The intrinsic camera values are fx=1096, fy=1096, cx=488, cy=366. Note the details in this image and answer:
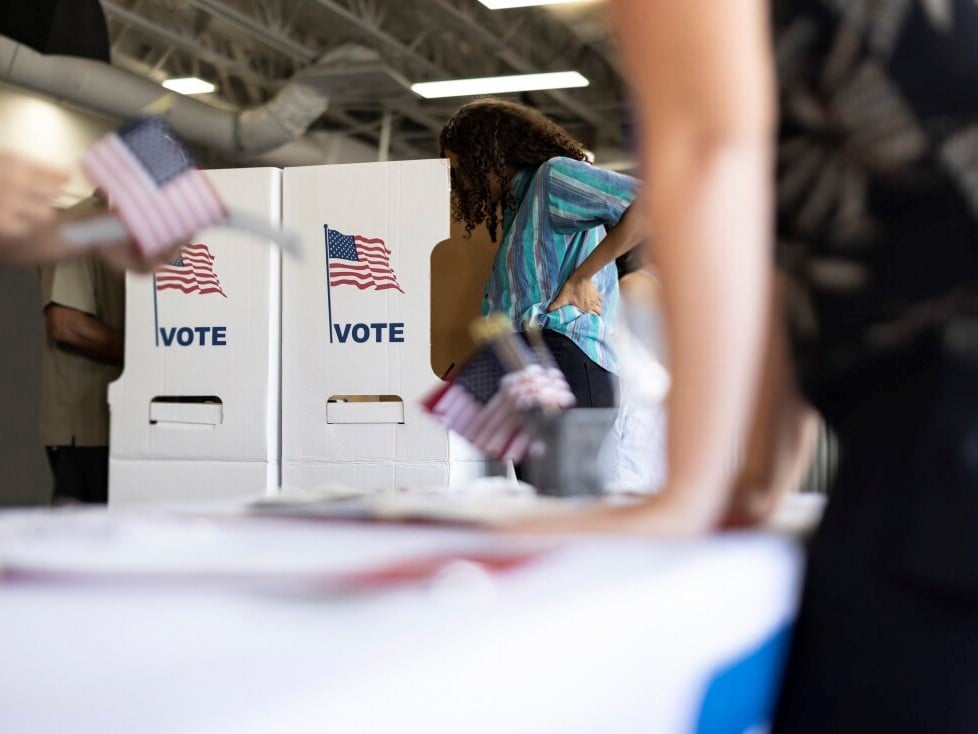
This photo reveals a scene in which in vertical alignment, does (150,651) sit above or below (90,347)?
below

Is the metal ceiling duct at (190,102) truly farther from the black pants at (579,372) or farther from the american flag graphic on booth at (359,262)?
the black pants at (579,372)

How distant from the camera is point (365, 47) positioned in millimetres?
7777

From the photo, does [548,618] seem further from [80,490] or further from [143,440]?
[80,490]

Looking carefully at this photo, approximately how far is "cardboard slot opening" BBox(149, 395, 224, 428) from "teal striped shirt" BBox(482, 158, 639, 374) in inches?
41.7

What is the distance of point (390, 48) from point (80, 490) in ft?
18.2

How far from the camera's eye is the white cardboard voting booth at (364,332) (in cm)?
268

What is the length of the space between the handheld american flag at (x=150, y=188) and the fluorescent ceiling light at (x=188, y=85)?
7682 millimetres

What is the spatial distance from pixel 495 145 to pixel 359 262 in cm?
88

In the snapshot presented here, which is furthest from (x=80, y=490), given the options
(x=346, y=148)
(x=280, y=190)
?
(x=346, y=148)

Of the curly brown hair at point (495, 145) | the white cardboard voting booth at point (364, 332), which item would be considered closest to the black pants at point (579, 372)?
the curly brown hair at point (495, 145)

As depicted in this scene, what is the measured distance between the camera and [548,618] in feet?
1.23

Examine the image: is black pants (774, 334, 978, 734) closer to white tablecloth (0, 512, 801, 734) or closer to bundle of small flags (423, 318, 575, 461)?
white tablecloth (0, 512, 801, 734)

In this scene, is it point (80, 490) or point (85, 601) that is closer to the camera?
point (85, 601)

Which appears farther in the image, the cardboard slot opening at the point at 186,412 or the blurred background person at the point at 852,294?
the cardboard slot opening at the point at 186,412
